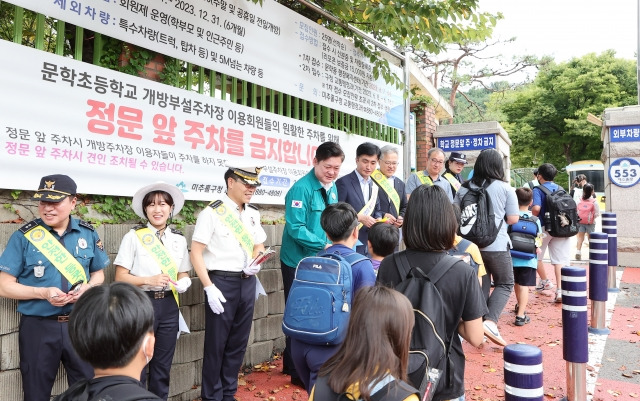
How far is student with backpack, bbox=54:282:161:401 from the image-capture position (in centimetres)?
143

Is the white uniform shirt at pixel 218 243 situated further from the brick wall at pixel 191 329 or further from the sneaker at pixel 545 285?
the sneaker at pixel 545 285

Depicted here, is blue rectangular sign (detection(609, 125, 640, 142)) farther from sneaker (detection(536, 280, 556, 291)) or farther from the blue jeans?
the blue jeans

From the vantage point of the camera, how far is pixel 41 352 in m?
2.82

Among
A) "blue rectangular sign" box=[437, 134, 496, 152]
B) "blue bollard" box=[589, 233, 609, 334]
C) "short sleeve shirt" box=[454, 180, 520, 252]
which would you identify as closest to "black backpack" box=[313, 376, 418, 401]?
"short sleeve shirt" box=[454, 180, 520, 252]

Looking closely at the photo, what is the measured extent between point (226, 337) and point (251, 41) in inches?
112

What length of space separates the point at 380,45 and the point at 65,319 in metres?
5.50

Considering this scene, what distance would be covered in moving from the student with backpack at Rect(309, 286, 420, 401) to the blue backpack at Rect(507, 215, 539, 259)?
182 inches

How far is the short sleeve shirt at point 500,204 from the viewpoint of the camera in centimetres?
495

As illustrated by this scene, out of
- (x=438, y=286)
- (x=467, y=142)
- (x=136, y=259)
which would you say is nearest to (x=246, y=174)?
(x=136, y=259)

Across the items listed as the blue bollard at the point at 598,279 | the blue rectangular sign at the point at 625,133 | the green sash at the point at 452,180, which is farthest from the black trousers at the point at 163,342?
the blue rectangular sign at the point at 625,133

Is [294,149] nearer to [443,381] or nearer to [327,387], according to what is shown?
[443,381]

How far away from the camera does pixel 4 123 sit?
9.87 ft

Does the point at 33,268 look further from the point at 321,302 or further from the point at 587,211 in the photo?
the point at 587,211

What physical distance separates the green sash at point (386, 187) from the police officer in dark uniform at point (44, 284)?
307 cm
